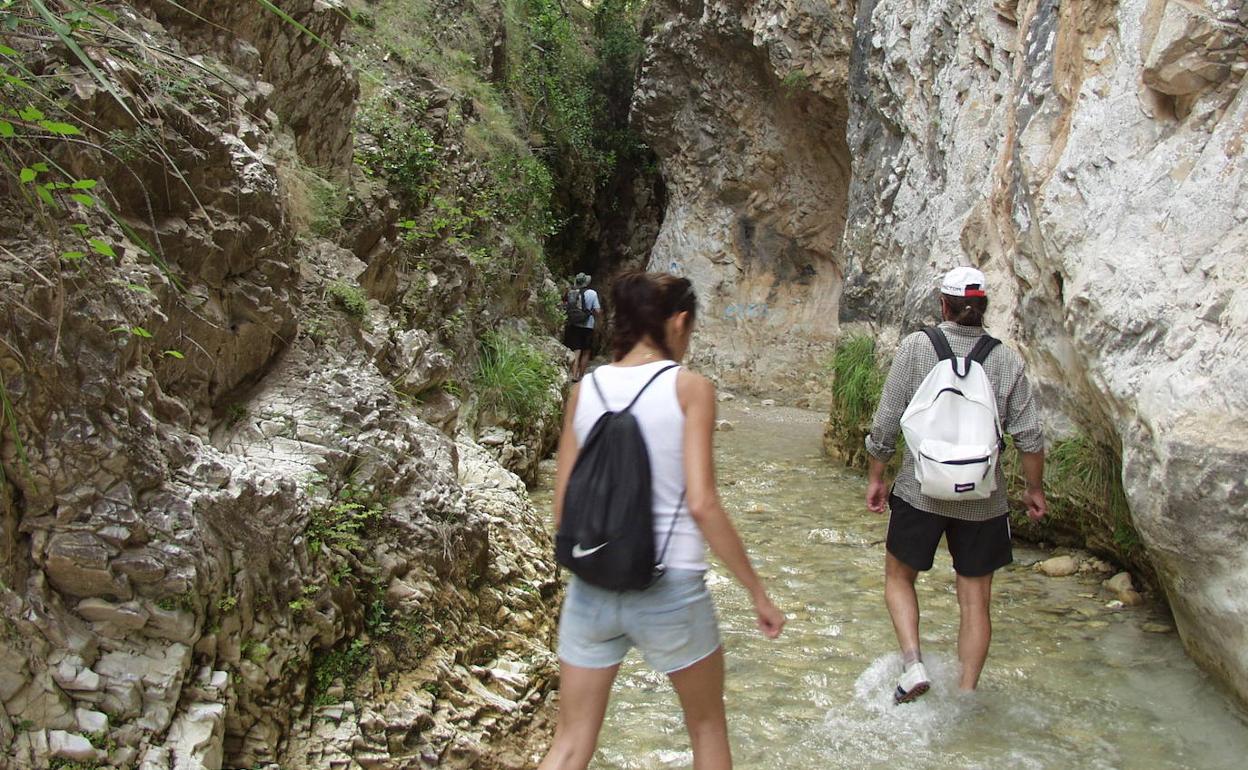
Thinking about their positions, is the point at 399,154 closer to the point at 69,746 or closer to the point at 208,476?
the point at 208,476

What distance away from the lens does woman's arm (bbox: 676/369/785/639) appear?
199cm

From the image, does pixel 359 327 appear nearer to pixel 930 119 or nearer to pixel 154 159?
pixel 154 159

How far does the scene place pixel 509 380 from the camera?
733 centimetres

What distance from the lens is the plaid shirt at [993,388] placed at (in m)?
3.33

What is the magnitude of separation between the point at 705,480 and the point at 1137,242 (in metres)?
2.78

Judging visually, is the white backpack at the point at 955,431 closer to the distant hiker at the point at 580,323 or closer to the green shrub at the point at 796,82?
the distant hiker at the point at 580,323

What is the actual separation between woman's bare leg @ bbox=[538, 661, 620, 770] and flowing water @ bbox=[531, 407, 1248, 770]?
36.2 inches

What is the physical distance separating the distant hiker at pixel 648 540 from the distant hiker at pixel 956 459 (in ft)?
4.63

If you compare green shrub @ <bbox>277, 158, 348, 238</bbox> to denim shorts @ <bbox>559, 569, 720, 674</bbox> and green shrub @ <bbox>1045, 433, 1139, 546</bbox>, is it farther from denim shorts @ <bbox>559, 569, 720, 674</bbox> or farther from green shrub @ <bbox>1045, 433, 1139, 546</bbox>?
green shrub @ <bbox>1045, 433, 1139, 546</bbox>

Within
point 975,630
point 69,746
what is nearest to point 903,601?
point 975,630

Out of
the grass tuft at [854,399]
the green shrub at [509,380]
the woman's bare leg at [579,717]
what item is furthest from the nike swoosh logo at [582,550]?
the grass tuft at [854,399]

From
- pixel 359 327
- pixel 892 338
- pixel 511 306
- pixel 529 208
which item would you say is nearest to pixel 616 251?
pixel 529 208

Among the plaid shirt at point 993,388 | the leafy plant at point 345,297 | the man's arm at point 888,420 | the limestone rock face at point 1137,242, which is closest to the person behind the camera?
the limestone rock face at point 1137,242

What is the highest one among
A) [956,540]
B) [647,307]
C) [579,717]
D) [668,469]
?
[647,307]
